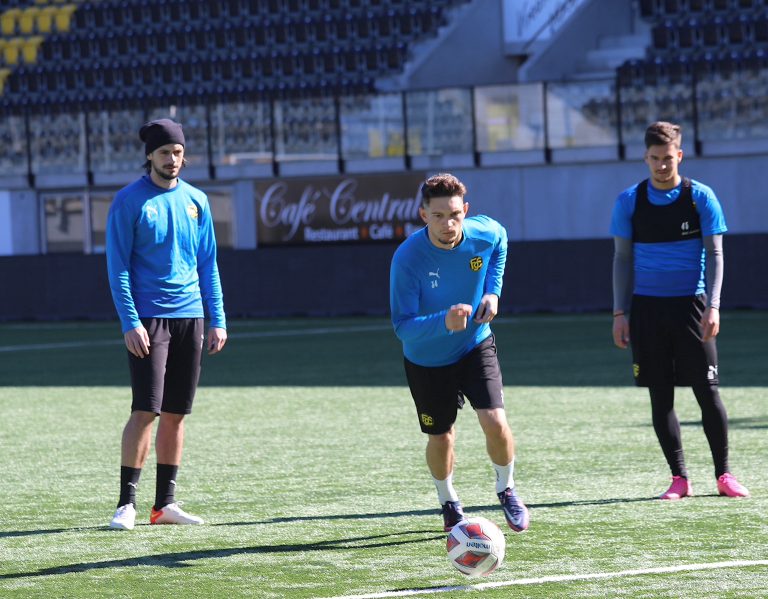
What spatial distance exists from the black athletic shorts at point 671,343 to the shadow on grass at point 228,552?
1.65 metres

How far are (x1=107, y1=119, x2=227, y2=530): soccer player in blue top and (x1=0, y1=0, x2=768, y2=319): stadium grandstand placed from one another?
17.9 m

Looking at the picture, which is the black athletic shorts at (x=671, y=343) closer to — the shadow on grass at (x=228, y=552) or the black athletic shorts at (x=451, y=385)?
the black athletic shorts at (x=451, y=385)

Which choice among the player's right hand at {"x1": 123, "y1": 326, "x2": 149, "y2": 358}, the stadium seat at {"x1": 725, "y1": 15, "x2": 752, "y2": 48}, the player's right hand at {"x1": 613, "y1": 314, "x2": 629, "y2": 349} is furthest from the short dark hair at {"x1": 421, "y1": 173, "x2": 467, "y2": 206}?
the stadium seat at {"x1": 725, "y1": 15, "x2": 752, "y2": 48}

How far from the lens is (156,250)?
7.14 m

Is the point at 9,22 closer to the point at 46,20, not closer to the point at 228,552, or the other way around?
the point at 46,20

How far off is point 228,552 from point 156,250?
1520 millimetres

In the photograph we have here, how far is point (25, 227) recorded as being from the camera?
3034 centimetres

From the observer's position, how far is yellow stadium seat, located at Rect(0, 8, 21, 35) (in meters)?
36.7

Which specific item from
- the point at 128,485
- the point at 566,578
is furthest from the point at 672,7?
the point at 566,578

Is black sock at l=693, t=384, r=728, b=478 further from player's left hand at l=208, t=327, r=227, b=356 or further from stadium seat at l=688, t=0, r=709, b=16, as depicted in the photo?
stadium seat at l=688, t=0, r=709, b=16

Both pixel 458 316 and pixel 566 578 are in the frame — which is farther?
pixel 458 316

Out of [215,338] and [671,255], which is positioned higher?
[671,255]

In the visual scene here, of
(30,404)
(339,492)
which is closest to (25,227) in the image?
(30,404)

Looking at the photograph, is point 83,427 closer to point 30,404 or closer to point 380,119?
point 30,404
